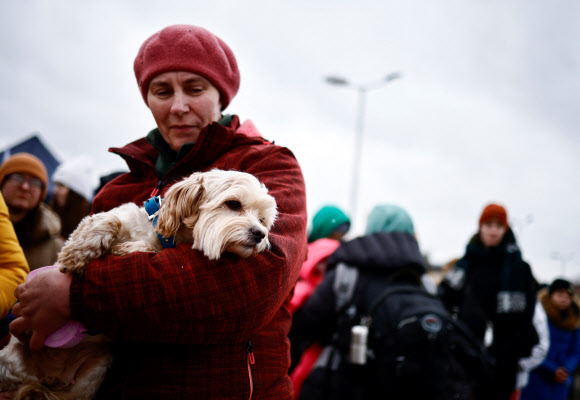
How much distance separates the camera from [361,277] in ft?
12.9

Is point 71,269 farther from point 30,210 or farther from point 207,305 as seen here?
point 30,210

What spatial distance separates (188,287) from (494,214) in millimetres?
5647

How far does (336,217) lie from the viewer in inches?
214

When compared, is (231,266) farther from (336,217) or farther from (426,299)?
(336,217)

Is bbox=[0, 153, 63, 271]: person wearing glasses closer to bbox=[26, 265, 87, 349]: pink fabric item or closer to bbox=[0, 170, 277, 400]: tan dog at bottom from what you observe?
bbox=[0, 170, 277, 400]: tan dog at bottom

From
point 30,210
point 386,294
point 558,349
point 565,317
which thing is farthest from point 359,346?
point 565,317

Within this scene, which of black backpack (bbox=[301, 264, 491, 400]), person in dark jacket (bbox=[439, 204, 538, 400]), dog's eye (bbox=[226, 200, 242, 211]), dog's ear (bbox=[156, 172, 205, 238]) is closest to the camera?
dog's ear (bbox=[156, 172, 205, 238])

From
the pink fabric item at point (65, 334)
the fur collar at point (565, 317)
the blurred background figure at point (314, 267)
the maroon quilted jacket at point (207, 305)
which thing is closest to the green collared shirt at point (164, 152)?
the maroon quilted jacket at point (207, 305)

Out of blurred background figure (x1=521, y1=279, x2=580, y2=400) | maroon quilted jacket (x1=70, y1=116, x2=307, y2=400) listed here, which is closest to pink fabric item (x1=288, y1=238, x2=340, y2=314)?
maroon quilted jacket (x1=70, y1=116, x2=307, y2=400)

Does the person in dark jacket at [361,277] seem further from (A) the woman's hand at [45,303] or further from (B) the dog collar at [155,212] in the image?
(A) the woman's hand at [45,303]

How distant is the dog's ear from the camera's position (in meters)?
1.83

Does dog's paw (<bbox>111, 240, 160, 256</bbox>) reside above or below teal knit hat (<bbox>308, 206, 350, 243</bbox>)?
above

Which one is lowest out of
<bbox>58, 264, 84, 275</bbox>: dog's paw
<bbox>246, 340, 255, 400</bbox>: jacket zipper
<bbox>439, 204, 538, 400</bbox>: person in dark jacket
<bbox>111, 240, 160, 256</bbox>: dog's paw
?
<bbox>439, 204, 538, 400</bbox>: person in dark jacket

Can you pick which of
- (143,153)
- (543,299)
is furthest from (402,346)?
(543,299)
